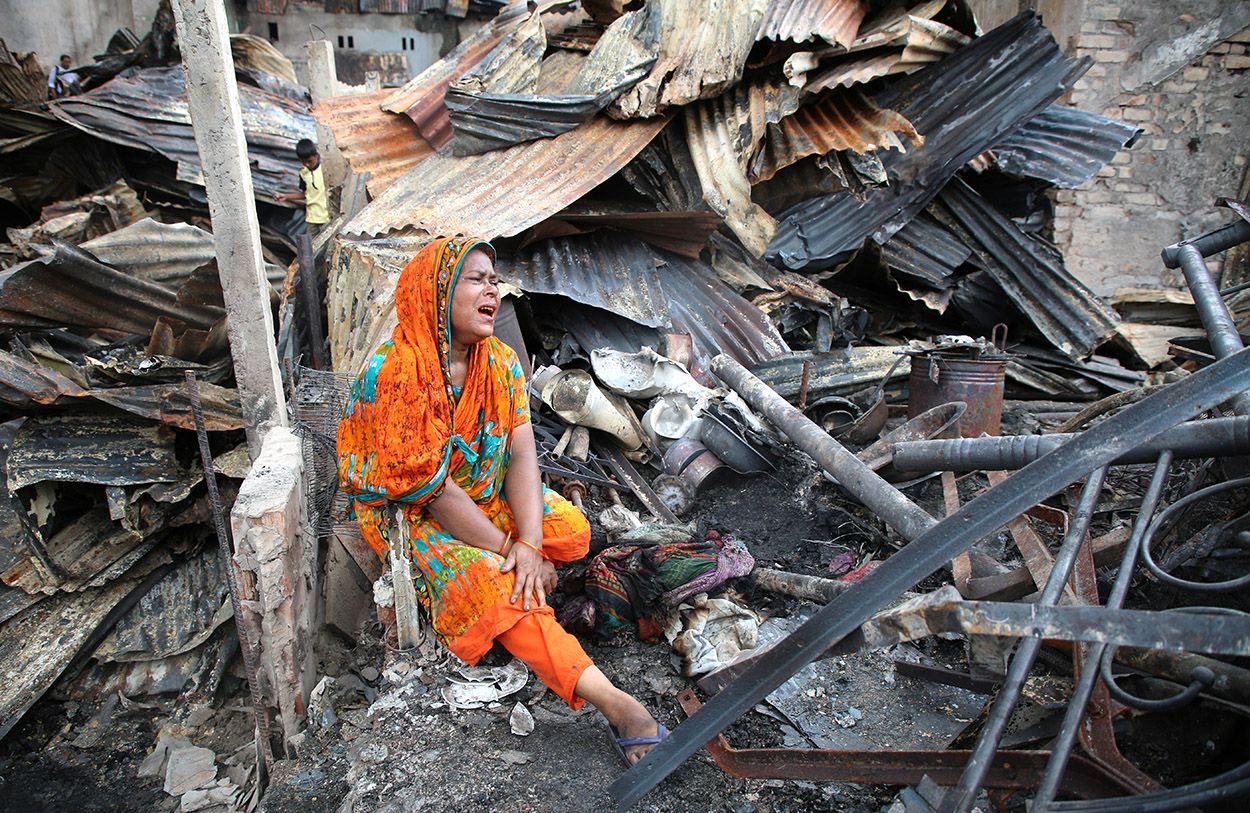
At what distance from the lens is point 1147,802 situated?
1.30m

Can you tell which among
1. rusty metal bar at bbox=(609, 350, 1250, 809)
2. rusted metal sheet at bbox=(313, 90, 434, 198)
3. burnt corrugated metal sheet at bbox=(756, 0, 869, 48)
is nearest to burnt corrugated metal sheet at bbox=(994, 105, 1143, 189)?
burnt corrugated metal sheet at bbox=(756, 0, 869, 48)

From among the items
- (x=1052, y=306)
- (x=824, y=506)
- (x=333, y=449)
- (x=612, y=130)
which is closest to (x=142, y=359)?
(x=333, y=449)

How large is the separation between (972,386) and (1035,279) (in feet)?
7.34

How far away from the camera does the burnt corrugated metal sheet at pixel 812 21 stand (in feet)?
15.5

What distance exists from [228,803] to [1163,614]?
3671 millimetres

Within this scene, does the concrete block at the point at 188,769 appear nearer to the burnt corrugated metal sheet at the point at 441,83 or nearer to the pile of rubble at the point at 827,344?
the pile of rubble at the point at 827,344

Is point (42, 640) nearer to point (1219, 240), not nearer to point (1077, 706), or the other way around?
point (1077, 706)

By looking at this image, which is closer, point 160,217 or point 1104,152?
point 1104,152

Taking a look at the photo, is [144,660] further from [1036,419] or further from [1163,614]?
[1036,419]

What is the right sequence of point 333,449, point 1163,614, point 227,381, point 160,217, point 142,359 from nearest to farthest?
1. point 1163,614
2. point 333,449
3. point 142,359
4. point 227,381
5. point 160,217

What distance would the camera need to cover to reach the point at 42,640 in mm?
3912

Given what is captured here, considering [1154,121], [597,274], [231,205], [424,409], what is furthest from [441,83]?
[1154,121]

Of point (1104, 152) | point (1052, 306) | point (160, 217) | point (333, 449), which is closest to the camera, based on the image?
point (333, 449)

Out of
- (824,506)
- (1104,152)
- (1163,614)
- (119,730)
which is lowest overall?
(119,730)
